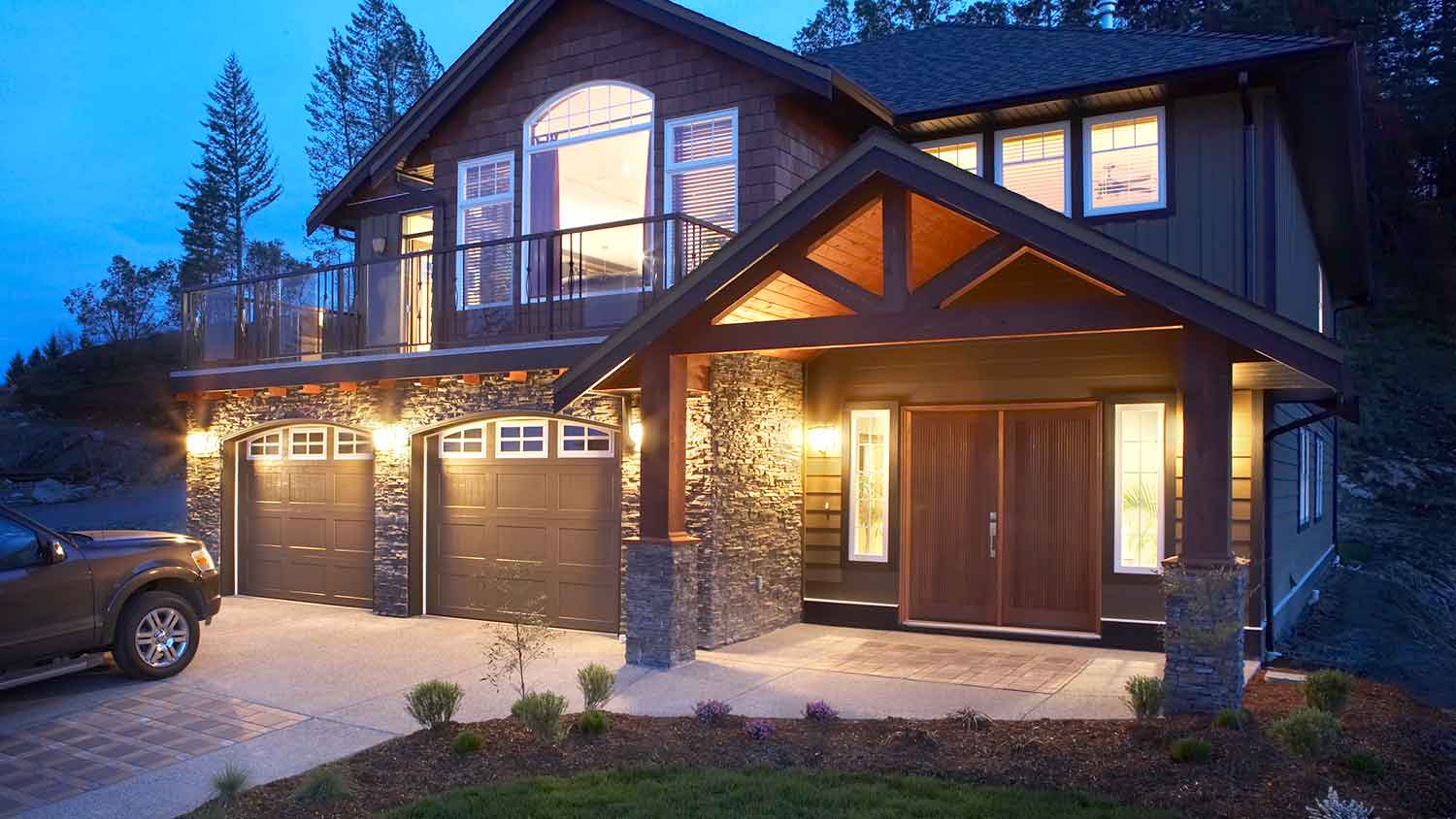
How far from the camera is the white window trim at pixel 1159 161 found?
34.5ft

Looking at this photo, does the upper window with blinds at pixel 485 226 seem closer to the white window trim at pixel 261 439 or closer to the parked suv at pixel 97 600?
the white window trim at pixel 261 439

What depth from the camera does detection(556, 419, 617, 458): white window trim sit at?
441 inches

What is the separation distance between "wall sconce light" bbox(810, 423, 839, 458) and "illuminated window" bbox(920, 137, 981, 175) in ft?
10.5

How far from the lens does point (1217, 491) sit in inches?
283

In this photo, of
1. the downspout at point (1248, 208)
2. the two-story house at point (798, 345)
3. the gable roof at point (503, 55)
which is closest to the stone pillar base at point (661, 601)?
the two-story house at point (798, 345)

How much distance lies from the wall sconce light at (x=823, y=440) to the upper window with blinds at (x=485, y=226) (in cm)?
416

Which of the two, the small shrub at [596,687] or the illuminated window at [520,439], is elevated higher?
the illuminated window at [520,439]

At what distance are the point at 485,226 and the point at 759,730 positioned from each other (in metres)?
8.53

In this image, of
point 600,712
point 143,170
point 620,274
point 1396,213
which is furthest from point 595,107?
point 143,170

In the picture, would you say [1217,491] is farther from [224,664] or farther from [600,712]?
[224,664]

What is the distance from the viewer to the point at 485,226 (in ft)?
44.2

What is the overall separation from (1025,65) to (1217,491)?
6403 millimetres

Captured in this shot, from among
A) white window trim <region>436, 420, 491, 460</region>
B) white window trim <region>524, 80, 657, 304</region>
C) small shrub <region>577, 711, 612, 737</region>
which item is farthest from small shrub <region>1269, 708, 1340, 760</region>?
white window trim <region>436, 420, 491, 460</region>

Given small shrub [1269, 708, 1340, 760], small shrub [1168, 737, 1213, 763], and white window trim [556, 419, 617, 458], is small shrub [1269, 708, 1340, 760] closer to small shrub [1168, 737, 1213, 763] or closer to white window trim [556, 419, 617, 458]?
small shrub [1168, 737, 1213, 763]
